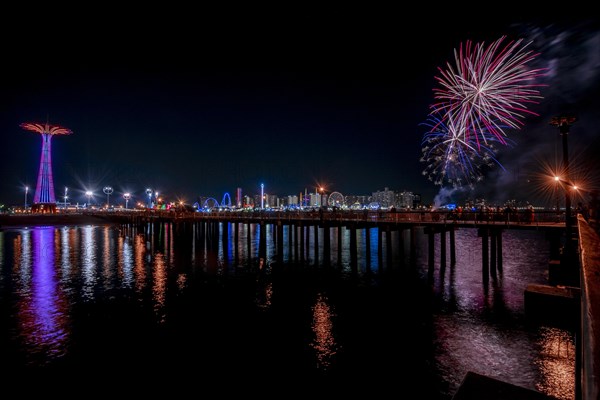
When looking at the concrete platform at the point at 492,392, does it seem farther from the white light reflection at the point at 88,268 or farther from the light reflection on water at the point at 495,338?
the white light reflection at the point at 88,268

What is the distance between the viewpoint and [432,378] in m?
11.5

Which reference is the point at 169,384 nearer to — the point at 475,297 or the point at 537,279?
the point at 475,297

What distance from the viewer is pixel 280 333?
1551 centimetres

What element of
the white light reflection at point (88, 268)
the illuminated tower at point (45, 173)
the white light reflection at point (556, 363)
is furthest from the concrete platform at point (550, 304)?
the illuminated tower at point (45, 173)

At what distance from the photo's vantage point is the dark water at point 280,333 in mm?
11562

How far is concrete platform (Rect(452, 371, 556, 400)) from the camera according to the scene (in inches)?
180

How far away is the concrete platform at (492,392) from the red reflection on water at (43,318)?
14022 mm

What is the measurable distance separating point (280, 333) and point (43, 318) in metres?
11.8

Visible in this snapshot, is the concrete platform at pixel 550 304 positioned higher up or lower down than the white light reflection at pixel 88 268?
higher up

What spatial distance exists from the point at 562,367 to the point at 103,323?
18.7 m

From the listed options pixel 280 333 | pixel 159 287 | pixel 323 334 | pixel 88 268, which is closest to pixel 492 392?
pixel 323 334

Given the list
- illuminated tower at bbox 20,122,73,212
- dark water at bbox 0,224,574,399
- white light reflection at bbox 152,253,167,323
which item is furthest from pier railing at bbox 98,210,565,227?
illuminated tower at bbox 20,122,73,212

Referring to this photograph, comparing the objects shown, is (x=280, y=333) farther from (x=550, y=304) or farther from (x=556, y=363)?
(x=550, y=304)

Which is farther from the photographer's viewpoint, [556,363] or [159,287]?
[159,287]
